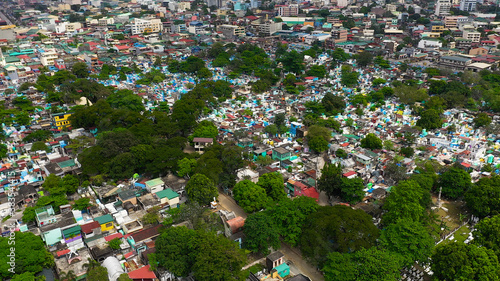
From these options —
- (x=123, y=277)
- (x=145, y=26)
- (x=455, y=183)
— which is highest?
(x=145, y=26)

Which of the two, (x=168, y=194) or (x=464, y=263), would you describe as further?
(x=168, y=194)

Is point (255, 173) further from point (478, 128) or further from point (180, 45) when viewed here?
point (180, 45)

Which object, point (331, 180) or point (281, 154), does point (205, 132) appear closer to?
point (281, 154)

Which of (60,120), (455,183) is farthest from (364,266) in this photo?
(60,120)

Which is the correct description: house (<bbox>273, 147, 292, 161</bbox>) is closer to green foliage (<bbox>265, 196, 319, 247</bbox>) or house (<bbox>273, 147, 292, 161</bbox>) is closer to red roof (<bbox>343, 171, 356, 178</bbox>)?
red roof (<bbox>343, 171, 356, 178</bbox>)

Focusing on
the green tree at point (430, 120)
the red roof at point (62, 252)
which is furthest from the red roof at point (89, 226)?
the green tree at point (430, 120)

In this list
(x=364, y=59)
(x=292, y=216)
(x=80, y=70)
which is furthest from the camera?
(x=364, y=59)

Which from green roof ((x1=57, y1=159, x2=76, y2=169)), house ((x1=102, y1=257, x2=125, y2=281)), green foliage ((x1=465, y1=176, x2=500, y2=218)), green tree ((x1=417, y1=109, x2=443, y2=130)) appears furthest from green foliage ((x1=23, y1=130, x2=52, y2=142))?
green tree ((x1=417, y1=109, x2=443, y2=130))
